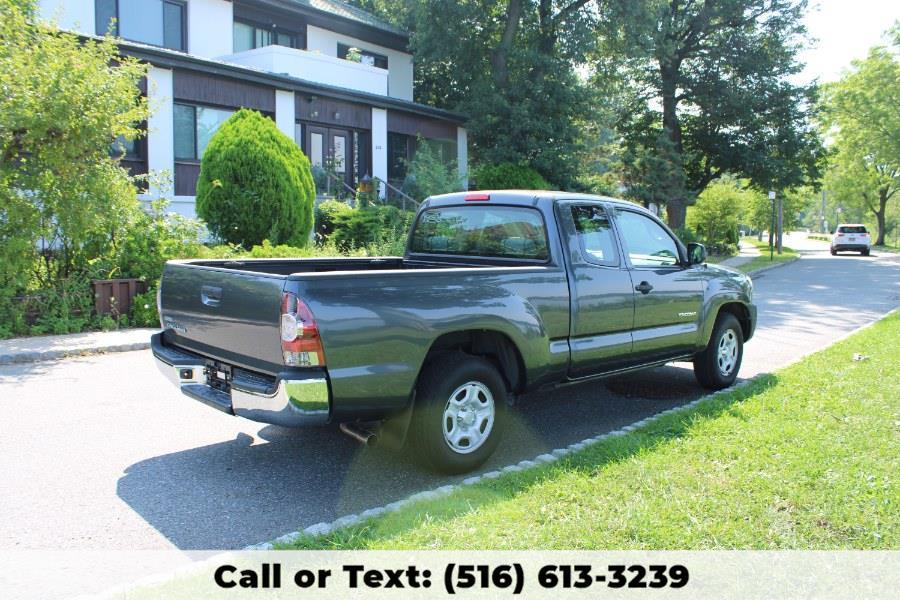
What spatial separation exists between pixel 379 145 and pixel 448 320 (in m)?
21.3

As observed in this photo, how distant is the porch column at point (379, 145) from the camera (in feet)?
82.7

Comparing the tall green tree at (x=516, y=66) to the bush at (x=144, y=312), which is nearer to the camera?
the bush at (x=144, y=312)

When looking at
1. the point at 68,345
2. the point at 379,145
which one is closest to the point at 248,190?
the point at 68,345

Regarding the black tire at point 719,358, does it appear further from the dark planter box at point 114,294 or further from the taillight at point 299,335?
the dark planter box at point 114,294

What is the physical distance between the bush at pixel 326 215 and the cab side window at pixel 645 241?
44.0 ft

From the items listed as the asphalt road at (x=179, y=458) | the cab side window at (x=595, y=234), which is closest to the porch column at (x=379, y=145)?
the asphalt road at (x=179, y=458)

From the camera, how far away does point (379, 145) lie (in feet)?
83.2

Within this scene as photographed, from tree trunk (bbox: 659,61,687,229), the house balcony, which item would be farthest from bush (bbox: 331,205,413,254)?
tree trunk (bbox: 659,61,687,229)

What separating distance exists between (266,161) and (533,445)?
1064 cm

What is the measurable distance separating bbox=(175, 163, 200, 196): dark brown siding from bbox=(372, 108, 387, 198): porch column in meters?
6.83

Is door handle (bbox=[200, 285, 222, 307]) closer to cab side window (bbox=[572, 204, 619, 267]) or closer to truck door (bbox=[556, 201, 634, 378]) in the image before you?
truck door (bbox=[556, 201, 634, 378])

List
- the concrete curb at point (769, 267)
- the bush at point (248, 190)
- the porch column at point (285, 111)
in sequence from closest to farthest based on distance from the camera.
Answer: the bush at point (248, 190) → the porch column at point (285, 111) → the concrete curb at point (769, 267)

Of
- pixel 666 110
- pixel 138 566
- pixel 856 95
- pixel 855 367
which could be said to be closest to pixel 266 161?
pixel 855 367

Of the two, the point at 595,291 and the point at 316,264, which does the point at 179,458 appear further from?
the point at 595,291
